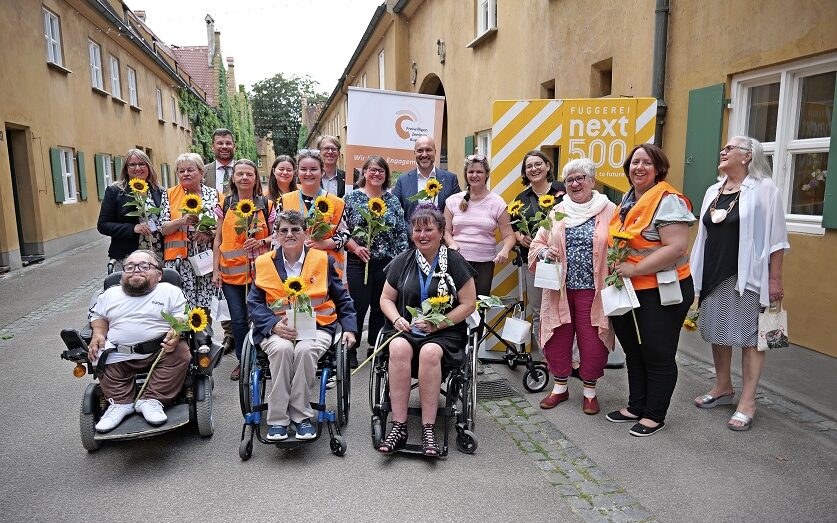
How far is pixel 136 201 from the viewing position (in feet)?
15.1

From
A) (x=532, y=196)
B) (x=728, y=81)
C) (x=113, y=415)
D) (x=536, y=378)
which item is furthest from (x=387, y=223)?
(x=728, y=81)

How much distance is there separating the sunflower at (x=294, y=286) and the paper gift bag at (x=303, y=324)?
0.17 metres

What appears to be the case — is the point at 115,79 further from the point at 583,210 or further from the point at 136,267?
the point at 583,210

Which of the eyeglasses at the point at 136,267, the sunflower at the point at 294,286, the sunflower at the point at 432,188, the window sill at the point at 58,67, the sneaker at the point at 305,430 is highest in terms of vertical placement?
the window sill at the point at 58,67

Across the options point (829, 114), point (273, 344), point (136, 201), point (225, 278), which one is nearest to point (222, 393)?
point (225, 278)

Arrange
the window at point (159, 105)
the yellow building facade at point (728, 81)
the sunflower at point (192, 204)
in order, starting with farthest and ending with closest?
the window at point (159, 105), the yellow building facade at point (728, 81), the sunflower at point (192, 204)

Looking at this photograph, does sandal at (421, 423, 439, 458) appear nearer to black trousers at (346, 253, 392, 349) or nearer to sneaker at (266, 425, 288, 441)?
sneaker at (266, 425, 288, 441)

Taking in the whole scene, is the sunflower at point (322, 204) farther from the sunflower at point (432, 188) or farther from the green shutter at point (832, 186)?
the green shutter at point (832, 186)

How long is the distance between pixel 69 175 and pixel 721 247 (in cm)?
1438

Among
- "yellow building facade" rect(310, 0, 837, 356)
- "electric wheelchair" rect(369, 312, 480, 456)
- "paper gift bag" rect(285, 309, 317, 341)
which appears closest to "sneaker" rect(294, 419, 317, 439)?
"electric wheelchair" rect(369, 312, 480, 456)

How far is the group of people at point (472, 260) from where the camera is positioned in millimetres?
3602

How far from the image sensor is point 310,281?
3789mm

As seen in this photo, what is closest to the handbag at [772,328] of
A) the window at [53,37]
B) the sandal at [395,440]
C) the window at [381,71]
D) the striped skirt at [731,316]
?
the striped skirt at [731,316]

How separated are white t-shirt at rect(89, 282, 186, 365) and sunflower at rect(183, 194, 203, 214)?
38.0 inches
